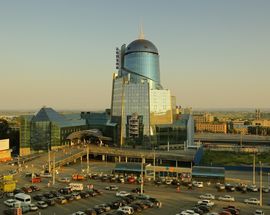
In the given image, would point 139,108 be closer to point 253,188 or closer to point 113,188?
point 113,188

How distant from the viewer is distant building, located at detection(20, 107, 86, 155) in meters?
92.1

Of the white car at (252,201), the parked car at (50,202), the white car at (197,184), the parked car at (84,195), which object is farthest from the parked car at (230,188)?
the parked car at (50,202)

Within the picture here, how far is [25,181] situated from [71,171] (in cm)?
1210

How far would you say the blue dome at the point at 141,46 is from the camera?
346 feet

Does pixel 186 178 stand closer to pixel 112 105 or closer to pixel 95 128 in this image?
pixel 112 105

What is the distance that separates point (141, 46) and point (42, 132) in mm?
36869

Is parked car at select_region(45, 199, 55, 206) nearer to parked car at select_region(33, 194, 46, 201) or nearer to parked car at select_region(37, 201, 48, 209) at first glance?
parked car at select_region(37, 201, 48, 209)

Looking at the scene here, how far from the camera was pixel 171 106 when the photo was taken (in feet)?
322

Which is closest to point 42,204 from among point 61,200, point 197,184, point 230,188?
point 61,200

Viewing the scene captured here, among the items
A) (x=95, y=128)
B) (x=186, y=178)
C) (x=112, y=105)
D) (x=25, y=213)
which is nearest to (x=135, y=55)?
(x=112, y=105)

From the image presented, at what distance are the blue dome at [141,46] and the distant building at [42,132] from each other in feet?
94.5

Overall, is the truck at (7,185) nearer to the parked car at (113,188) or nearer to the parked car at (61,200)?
the parked car at (61,200)

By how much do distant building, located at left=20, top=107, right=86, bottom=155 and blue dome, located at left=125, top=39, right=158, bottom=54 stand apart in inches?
1134

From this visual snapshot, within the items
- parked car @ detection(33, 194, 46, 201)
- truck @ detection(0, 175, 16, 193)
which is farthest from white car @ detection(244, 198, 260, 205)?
truck @ detection(0, 175, 16, 193)
